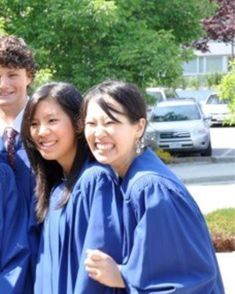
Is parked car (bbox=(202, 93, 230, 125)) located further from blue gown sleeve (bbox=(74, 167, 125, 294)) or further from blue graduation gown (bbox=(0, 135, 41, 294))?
blue gown sleeve (bbox=(74, 167, 125, 294))

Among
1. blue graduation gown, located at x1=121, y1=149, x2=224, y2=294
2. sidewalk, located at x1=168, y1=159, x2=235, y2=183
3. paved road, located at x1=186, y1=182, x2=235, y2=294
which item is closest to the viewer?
blue graduation gown, located at x1=121, y1=149, x2=224, y2=294

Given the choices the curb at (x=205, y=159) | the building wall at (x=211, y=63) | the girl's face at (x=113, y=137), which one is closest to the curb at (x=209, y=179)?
the curb at (x=205, y=159)

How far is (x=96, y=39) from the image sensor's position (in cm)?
1317

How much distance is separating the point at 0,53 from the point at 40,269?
818mm

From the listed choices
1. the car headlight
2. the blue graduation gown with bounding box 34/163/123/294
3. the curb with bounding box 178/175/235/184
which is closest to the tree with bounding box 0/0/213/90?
the curb with bounding box 178/175/235/184

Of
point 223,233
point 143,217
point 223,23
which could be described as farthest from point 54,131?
point 223,23

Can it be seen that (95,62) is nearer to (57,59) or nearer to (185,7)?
(57,59)

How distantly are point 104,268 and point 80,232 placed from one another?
0.17 meters

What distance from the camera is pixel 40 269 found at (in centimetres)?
242

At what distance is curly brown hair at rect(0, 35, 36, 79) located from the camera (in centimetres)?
270

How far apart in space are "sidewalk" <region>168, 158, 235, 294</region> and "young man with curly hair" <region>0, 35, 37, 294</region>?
879cm

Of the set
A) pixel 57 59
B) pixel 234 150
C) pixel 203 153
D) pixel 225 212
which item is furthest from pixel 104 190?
pixel 234 150

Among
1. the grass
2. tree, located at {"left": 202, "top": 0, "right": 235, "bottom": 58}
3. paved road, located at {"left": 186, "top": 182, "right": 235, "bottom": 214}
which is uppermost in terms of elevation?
tree, located at {"left": 202, "top": 0, "right": 235, "bottom": 58}

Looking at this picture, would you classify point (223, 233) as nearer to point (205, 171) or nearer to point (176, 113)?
point (205, 171)
